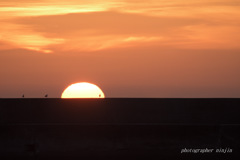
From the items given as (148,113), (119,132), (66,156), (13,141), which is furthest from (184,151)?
(148,113)

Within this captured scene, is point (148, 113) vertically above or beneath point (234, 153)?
above

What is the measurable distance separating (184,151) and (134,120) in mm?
9439

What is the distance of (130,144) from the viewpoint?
13125 millimetres

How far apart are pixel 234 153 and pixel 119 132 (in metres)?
2.30

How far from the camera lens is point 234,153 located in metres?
13.2

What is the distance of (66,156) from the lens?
43.0ft

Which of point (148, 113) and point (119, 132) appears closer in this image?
point (119, 132)

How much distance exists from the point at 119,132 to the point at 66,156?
3.73 ft

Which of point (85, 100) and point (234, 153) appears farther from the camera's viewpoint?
point (85, 100)

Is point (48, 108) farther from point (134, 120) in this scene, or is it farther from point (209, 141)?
point (209, 141)

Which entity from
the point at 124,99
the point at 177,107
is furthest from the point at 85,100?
the point at 177,107

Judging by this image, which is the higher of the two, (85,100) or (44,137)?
(85,100)

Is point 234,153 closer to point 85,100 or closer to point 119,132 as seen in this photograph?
point 119,132

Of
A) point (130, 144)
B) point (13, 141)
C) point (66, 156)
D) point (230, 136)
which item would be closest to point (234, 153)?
point (230, 136)
